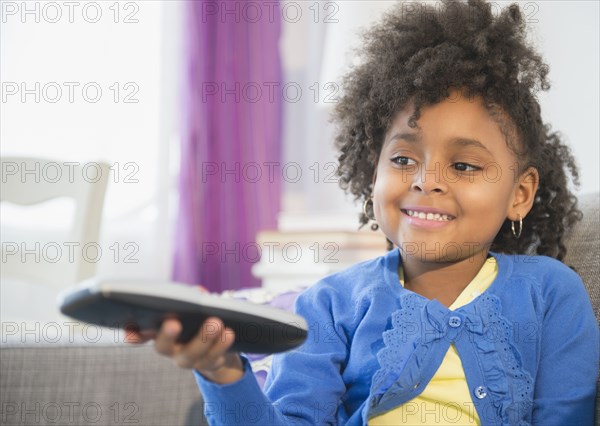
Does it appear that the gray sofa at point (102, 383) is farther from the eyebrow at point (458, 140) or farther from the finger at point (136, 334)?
the finger at point (136, 334)

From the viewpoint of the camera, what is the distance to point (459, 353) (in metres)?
0.97

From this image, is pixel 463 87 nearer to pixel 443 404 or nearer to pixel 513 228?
pixel 513 228

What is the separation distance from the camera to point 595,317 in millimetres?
1061

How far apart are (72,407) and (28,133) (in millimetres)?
1527

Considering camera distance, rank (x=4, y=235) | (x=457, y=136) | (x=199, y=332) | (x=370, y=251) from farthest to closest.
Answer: (x=4, y=235), (x=370, y=251), (x=457, y=136), (x=199, y=332)

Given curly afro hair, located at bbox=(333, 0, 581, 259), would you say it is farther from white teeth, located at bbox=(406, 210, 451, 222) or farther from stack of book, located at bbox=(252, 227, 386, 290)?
stack of book, located at bbox=(252, 227, 386, 290)

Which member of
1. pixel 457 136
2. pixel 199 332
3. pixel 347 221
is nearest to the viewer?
pixel 199 332

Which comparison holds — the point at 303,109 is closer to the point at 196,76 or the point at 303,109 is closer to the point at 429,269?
the point at 196,76

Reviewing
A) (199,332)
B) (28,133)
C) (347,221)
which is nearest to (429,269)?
(199,332)

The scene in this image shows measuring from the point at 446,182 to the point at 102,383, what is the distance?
0.58 metres

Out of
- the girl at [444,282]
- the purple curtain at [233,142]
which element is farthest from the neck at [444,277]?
the purple curtain at [233,142]

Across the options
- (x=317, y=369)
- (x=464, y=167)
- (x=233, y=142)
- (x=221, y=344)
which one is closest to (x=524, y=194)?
(x=464, y=167)

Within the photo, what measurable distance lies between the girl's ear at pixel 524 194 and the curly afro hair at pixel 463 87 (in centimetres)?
2

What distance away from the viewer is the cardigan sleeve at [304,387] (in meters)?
0.87
